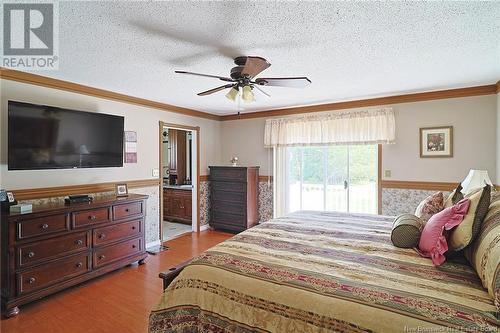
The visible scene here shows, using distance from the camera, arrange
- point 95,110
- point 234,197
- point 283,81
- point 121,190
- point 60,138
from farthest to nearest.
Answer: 1. point 234,197
2. point 121,190
3. point 95,110
4. point 60,138
5. point 283,81

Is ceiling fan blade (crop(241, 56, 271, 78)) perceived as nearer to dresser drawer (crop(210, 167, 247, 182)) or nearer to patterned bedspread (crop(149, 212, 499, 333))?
patterned bedspread (crop(149, 212, 499, 333))

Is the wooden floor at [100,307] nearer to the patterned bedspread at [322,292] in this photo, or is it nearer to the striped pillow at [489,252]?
the patterned bedspread at [322,292]

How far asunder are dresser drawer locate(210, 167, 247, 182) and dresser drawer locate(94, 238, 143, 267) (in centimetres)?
209

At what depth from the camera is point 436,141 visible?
3820 mm

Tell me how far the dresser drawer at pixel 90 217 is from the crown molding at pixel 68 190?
537mm

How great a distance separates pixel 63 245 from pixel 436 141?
493cm

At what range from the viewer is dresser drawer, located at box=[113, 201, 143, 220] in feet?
11.0

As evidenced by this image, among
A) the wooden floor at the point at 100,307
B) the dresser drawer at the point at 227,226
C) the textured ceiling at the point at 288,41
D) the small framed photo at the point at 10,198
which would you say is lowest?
the wooden floor at the point at 100,307

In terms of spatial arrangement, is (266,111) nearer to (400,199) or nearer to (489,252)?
(400,199)

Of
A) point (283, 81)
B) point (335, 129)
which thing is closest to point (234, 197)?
point (335, 129)

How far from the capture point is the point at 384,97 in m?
4.14

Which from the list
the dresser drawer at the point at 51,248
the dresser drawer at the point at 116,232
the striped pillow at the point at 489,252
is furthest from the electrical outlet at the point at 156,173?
the striped pillow at the point at 489,252

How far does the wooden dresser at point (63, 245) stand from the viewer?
2.44 meters

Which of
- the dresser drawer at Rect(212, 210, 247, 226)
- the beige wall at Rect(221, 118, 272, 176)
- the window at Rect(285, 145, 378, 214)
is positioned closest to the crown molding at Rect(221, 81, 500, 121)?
the beige wall at Rect(221, 118, 272, 176)
